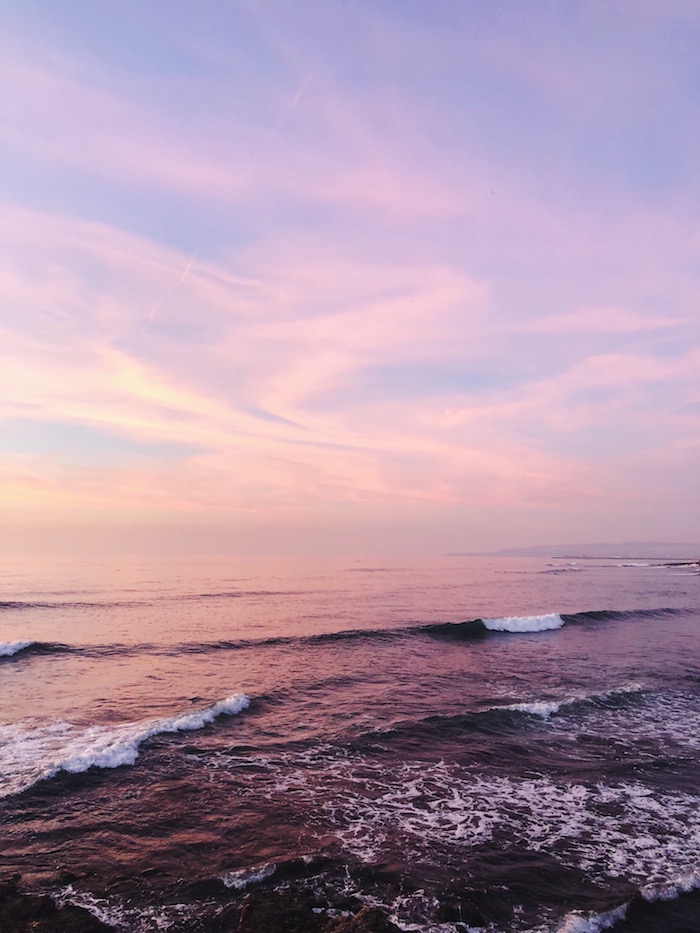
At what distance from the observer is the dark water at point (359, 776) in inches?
340

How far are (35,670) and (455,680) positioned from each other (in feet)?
63.1

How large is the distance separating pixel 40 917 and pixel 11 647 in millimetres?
24192

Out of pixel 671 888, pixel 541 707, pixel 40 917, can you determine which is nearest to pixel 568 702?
pixel 541 707

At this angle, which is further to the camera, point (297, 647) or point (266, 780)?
point (297, 647)

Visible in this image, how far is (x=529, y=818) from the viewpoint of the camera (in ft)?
36.8

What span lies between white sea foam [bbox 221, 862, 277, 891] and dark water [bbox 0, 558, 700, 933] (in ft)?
0.14

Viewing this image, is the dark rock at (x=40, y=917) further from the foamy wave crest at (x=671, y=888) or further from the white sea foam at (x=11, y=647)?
the white sea foam at (x=11, y=647)

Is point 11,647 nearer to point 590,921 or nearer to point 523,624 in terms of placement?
point 590,921

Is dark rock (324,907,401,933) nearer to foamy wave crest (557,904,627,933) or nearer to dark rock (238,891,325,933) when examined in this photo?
dark rock (238,891,325,933)

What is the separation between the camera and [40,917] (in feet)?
24.9

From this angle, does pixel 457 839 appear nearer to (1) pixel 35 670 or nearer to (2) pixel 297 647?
(2) pixel 297 647

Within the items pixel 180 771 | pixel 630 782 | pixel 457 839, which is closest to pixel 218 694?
pixel 180 771

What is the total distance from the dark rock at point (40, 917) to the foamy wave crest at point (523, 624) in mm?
32333

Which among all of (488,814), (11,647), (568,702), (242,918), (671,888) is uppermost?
(242,918)
